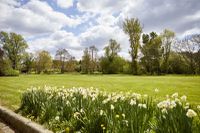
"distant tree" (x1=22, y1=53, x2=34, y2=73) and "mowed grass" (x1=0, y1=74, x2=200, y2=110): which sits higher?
"distant tree" (x1=22, y1=53, x2=34, y2=73)

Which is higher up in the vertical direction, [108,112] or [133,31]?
[133,31]

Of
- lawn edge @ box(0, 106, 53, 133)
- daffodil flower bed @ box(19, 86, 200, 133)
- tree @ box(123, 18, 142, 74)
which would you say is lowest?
lawn edge @ box(0, 106, 53, 133)

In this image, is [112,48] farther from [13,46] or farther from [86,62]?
[13,46]

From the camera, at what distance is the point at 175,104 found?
389 centimetres

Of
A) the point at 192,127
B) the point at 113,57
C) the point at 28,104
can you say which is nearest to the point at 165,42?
the point at 113,57

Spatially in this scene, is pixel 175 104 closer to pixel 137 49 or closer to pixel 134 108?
pixel 134 108

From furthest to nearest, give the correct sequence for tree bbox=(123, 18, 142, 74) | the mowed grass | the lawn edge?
tree bbox=(123, 18, 142, 74)
the mowed grass
the lawn edge

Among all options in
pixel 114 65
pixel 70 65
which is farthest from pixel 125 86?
pixel 70 65

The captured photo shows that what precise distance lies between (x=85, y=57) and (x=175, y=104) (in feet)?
243

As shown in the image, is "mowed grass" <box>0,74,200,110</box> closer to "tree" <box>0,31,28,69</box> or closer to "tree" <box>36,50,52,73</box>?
"tree" <box>0,31,28,69</box>

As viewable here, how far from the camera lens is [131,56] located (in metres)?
57.7

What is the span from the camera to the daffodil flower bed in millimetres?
3600

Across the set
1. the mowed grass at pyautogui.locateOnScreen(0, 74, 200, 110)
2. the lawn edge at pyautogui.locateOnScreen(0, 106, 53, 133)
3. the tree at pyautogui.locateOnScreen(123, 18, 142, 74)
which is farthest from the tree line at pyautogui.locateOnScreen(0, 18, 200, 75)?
the lawn edge at pyautogui.locateOnScreen(0, 106, 53, 133)

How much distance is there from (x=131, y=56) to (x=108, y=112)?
53.2 m
